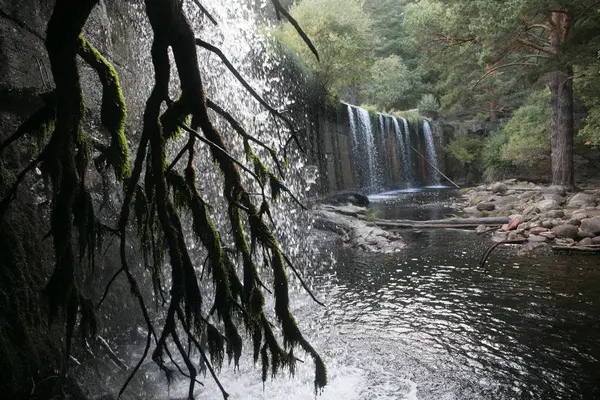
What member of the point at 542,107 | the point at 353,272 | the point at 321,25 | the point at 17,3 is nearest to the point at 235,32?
the point at 321,25

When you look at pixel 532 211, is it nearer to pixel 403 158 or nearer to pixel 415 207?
pixel 415 207

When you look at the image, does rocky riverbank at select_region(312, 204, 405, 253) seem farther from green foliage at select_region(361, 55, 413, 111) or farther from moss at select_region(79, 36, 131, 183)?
green foliage at select_region(361, 55, 413, 111)

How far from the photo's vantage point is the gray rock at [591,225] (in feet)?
25.0

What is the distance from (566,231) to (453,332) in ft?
17.3

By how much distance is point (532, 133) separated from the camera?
53.6ft

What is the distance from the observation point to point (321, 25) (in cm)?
1521

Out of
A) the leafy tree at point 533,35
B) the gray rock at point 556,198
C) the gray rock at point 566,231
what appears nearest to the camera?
the gray rock at point 566,231

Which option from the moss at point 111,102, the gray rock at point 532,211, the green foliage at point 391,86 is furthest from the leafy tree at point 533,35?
the green foliage at point 391,86

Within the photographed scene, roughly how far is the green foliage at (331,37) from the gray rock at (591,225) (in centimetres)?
1031

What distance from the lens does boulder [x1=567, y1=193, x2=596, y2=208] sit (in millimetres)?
10258

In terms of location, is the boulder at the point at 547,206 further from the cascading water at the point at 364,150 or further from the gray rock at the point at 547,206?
the cascading water at the point at 364,150

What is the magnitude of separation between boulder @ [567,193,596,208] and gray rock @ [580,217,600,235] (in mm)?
2813

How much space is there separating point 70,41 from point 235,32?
10248mm

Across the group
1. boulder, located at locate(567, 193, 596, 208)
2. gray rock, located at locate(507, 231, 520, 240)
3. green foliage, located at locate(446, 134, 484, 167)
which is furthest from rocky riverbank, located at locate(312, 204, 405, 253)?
green foliage, located at locate(446, 134, 484, 167)
